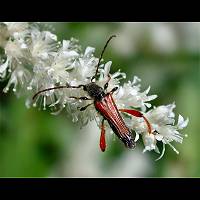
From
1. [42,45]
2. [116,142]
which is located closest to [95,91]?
[42,45]

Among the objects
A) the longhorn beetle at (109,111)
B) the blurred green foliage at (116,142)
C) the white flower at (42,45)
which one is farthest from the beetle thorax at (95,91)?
the blurred green foliage at (116,142)

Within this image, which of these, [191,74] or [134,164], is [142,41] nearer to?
[191,74]

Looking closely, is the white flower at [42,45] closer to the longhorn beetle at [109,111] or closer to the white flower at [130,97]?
the longhorn beetle at [109,111]

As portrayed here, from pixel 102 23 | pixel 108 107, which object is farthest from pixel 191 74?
pixel 108 107

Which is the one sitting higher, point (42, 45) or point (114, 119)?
point (42, 45)

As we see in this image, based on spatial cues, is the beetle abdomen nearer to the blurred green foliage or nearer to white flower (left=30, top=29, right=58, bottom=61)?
white flower (left=30, top=29, right=58, bottom=61)

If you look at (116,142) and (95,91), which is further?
Result: (116,142)

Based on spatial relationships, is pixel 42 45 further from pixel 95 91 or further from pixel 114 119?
pixel 114 119
